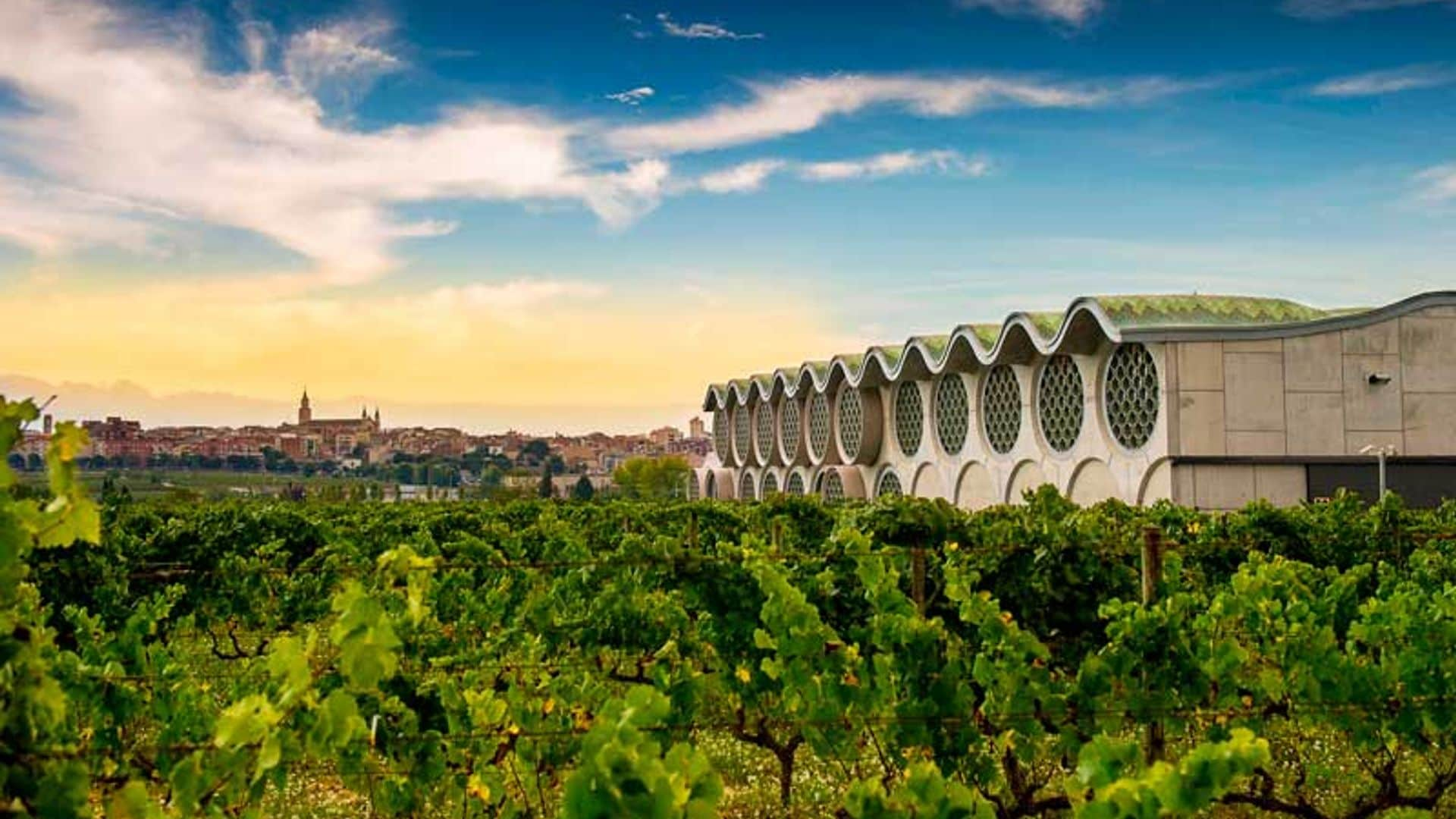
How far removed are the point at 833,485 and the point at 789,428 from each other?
22.9 feet

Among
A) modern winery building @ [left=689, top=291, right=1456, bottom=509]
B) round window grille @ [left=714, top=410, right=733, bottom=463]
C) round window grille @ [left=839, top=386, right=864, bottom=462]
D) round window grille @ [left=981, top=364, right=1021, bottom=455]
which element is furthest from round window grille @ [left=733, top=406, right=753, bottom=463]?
round window grille @ [left=981, top=364, right=1021, bottom=455]

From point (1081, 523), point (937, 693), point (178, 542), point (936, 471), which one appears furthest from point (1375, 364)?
point (937, 693)

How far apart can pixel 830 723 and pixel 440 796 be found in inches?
81.6

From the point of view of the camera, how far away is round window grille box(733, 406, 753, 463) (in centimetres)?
6662

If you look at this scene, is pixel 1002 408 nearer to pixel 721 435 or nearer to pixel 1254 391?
pixel 1254 391

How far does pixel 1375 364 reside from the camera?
1237 inches

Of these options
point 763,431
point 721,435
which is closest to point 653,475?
point 721,435

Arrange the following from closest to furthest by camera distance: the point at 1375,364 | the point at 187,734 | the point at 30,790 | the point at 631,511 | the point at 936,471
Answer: the point at 30,790, the point at 187,734, the point at 631,511, the point at 1375,364, the point at 936,471

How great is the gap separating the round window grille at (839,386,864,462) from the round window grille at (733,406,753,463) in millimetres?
14108

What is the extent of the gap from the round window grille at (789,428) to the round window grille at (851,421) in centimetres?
611

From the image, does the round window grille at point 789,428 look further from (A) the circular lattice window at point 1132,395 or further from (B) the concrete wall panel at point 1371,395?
(B) the concrete wall panel at point 1371,395

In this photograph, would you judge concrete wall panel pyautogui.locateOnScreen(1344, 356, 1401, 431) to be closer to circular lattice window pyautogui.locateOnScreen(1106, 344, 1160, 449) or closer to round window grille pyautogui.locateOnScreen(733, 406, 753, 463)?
circular lattice window pyautogui.locateOnScreen(1106, 344, 1160, 449)

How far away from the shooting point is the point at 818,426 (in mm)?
55469

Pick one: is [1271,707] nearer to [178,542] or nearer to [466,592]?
[466,592]
